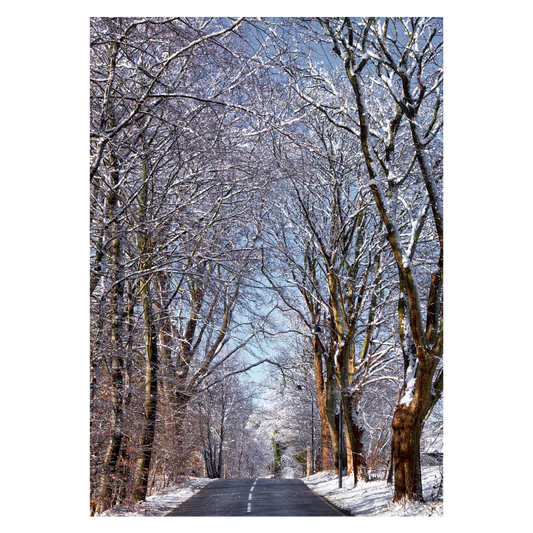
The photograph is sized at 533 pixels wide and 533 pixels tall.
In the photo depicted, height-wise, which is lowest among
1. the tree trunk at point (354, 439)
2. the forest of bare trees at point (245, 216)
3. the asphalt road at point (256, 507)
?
the asphalt road at point (256, 507)

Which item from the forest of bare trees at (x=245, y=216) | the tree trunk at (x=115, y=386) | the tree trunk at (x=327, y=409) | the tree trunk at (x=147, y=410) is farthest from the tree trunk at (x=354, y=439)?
the tree trunk at (x=115, y=386)

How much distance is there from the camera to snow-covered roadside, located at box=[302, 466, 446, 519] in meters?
8.91

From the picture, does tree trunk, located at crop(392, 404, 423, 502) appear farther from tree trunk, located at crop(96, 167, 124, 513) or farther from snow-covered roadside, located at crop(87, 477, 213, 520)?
tree trunk, located at crop(96, 167, 124, 513)

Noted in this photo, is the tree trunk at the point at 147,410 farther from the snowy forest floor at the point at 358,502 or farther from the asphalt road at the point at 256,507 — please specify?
the asphalt road at the point at 256,507

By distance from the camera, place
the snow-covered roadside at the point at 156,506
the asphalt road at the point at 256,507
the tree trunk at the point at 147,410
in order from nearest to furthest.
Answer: the snow-covered roadside at the point at 156,506, the asphalt road at the point at 256,507, the tree trunk at the point at 147,410

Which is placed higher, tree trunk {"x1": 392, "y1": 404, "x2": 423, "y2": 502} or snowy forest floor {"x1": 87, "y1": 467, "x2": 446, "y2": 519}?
tree trunk {"x1": 392, "y1": 404, "x2": 423, "y2": 502}

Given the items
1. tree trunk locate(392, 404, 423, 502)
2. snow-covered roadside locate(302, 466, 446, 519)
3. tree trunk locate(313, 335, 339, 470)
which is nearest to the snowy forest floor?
snow-covered roadside locate(302, 466, 446, 519)

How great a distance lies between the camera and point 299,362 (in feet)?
98.6

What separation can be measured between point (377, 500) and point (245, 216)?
27.3 ft

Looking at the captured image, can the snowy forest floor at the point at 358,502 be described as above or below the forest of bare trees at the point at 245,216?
below

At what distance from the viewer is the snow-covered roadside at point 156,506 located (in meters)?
9.97

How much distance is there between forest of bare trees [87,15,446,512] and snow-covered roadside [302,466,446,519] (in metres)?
0.45

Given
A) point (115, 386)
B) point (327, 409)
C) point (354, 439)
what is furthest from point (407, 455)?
point (327, 409)
